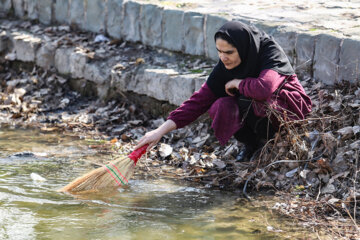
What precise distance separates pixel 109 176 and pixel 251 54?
59.4 inches

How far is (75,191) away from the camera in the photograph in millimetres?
4281

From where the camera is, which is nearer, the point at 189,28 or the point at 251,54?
the point at 251,54

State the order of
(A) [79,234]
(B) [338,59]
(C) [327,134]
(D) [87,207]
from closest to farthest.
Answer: (A) [79,234] → (D) [87,207] → (C) [327,134] → (B) [338,59]

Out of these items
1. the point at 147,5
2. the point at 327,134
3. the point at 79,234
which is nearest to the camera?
the point at 79,234

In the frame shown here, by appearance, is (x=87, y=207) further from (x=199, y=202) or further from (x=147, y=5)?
(x=147, y=5)

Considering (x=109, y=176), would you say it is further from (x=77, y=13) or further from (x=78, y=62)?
(x=77, y=13)

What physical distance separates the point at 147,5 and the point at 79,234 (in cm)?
410

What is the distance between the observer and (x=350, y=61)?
4711 mm

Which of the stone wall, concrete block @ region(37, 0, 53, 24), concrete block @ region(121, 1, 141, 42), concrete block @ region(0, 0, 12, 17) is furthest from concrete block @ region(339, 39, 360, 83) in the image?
concrete block @ region(0, 0, 12, 17)

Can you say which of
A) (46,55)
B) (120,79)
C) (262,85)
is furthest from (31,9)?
(262,85)

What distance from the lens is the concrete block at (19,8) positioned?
8812mm

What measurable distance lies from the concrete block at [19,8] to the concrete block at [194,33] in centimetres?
367

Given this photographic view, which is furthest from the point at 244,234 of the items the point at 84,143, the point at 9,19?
the point at 9,19

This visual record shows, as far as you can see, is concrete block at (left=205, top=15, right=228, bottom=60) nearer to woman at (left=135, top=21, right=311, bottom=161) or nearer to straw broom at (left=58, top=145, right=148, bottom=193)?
woman at (left=135, top=21, right=311, bottom=161)
